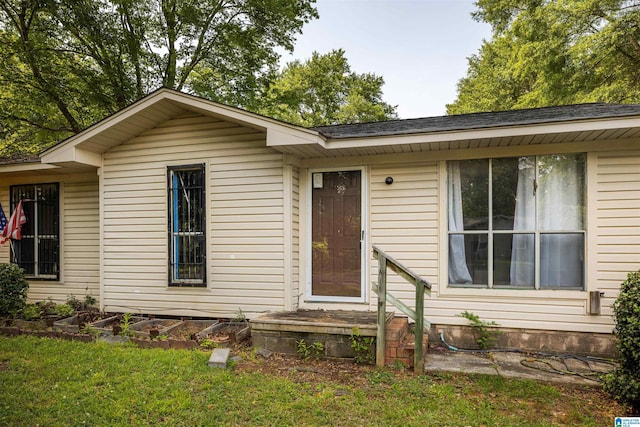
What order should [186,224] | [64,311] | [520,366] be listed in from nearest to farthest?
[520,366], [186,224], [64,311]

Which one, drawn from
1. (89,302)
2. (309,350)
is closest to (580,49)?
(309,350)

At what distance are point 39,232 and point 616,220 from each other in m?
9.59

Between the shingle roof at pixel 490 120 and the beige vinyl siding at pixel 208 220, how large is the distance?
1395 mm

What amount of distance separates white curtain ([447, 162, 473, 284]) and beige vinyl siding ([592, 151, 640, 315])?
1.55 m

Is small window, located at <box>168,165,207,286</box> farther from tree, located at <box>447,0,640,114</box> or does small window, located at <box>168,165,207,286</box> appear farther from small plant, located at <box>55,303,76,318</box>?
tree, located at <box>447,0,640,114</box>

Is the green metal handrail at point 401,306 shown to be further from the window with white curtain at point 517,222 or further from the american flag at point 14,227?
→ the american flag at point 14,227

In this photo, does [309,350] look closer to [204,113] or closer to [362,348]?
[362,348]

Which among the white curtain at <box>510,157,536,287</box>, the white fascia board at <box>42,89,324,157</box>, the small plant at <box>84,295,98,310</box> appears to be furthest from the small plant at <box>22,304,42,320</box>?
the white curtain at <box>510,157,536,287</box>

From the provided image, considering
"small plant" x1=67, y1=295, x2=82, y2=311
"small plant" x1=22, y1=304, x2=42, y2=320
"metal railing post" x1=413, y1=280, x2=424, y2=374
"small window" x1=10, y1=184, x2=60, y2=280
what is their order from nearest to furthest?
1. "metal railing post" x1=413, y1=280, x2=424, y2=374
2. "small plant" x1=22, y1=304, x2=42, y2=320
3. "small plant" x1=67, y1=295, x2=82, y2=311
4. "small window" x1=10, y1=184, x2=60, y2=280

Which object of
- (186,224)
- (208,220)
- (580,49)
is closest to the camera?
(208,220)

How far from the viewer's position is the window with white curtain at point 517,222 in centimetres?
454

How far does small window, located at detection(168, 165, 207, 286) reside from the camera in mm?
5766

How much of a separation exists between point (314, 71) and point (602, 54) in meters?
15.9

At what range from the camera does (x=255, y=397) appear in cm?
324
